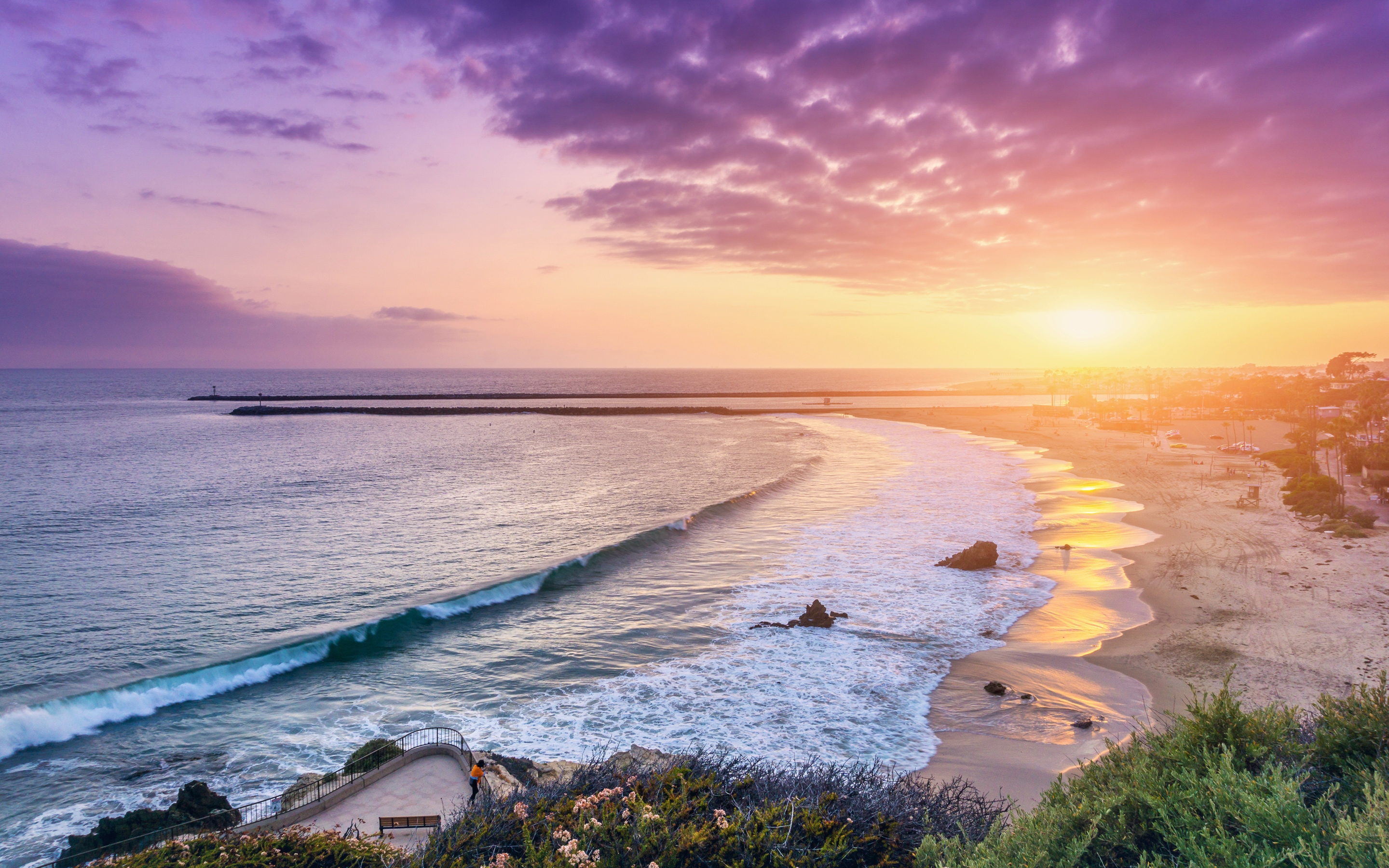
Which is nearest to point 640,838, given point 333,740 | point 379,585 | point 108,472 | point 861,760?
point 861,760

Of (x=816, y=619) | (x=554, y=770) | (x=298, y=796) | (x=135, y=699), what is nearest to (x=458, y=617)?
(x=135, y=699)

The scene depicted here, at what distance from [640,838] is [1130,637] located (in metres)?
22.5

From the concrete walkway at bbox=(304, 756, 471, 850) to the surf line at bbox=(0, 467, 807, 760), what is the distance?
11072mm

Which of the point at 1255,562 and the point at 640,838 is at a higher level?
the point at 640,838

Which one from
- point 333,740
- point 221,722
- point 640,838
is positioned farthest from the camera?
point 221,722

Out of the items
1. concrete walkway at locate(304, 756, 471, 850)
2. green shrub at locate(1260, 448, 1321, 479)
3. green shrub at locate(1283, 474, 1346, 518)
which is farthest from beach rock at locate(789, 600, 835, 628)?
green shrub at locate(1260, 448, 1321, 479)

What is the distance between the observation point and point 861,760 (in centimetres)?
1644

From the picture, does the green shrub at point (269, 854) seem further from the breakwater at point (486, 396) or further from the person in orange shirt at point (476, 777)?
the breakwater at point (486, 396)

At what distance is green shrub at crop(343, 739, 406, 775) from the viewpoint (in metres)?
15.2

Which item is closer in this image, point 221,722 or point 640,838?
point 640,838

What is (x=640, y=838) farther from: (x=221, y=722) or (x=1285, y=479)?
(x=1285, y=479)

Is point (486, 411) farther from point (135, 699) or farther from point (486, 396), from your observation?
point (135, 699)

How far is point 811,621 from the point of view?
25.7m

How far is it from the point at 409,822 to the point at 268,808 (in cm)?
501
